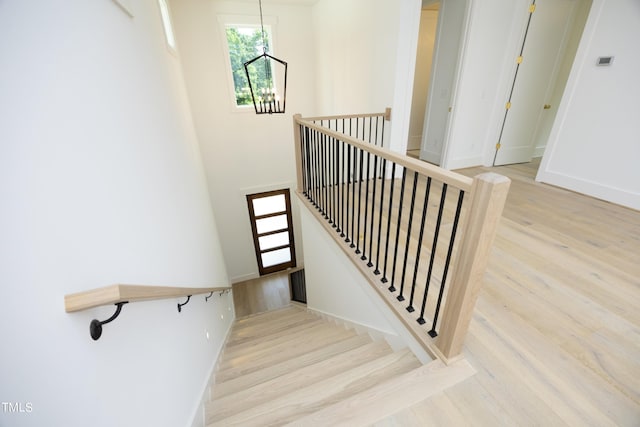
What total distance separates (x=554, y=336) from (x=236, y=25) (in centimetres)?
572

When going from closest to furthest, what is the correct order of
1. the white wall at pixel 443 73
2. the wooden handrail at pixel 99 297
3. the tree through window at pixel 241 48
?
the wooden handrail at pixel 99 297 < the white wall at pixel 443 73 < the tree through window at pixel 241 48

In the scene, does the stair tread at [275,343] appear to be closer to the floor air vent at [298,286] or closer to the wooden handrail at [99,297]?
the wooden handrail at [99,297]

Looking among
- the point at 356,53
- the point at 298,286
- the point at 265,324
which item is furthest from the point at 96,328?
the point at 298,286

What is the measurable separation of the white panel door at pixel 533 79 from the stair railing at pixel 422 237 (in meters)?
1.89

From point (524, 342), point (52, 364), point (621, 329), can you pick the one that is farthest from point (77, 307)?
point (621, 329)

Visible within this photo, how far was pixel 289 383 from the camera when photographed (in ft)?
5.78

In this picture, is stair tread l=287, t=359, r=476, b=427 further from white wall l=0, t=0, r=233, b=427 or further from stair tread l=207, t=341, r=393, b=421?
white wall l=0, t=0, r=233, b=427

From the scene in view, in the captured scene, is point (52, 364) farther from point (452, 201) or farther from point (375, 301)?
point (452, 201)

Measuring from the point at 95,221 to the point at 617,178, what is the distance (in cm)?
428

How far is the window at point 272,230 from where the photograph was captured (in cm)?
608

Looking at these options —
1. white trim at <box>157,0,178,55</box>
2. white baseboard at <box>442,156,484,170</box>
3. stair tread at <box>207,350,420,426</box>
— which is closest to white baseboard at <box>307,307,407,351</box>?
stair tread at <box>207,350,420,426</box>

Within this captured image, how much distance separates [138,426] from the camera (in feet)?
3.60

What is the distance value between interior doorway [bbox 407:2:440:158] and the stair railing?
305 cm

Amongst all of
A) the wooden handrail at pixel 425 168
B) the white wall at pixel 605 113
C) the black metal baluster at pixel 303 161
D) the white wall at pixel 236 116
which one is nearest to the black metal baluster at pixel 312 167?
the black metal baluster at pixel 303 161
